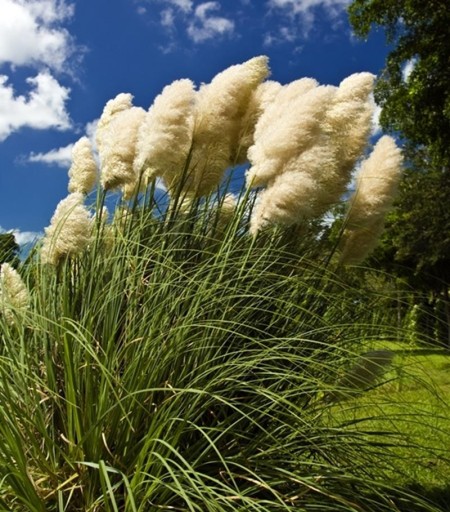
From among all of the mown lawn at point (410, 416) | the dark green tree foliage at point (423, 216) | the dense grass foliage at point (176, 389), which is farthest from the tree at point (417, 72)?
the dense grass foliage at point (176, 389)

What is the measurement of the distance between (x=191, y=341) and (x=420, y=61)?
12360 millimetres

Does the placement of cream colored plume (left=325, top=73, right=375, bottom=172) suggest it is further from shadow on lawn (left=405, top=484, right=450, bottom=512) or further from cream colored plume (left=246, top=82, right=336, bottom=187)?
shadow on lawn (left=405, top=484, right=450, bottom=512)

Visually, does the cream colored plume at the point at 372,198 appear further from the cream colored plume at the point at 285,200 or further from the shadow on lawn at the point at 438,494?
the shadow on lawn at the point at 438,494

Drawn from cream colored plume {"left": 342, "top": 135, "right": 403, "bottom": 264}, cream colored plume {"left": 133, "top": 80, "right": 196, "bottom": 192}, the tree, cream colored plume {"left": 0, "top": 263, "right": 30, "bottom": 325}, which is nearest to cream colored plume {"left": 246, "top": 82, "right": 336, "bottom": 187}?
cream colored plume {"left": 133, "top": 80, "right": 196, "bottom": 192}

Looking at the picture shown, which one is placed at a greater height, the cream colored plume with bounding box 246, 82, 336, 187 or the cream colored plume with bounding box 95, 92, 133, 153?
the cream colored plume with bounding box 95, 92, 133, 153

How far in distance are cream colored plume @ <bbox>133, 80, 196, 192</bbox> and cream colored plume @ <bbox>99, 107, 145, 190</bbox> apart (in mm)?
48

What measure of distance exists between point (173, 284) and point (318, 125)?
926mm

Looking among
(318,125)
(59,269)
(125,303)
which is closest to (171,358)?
(125,303)

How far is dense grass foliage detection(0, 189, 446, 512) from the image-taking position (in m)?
2.30

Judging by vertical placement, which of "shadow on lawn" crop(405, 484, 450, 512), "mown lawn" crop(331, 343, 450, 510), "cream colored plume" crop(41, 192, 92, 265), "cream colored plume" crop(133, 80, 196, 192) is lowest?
"shadow on lawn" crop(405, 484, 450, 512)

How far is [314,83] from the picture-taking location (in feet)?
10.9

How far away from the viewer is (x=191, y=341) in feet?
8.84

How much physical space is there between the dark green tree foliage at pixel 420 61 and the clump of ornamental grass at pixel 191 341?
10.5 meters

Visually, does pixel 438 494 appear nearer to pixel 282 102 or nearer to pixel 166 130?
pixel 282 102
